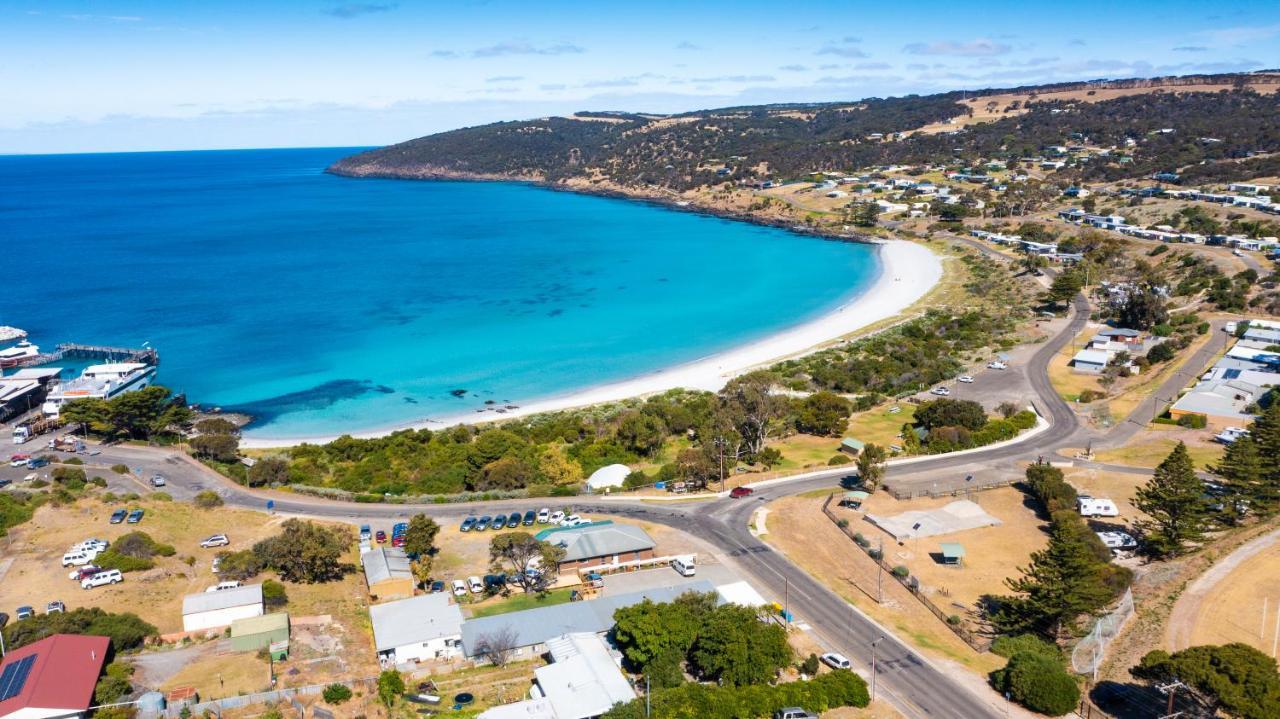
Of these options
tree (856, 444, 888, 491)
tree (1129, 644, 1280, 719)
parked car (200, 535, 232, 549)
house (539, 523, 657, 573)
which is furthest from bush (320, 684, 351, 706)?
tree (856, 444, 888, 491)

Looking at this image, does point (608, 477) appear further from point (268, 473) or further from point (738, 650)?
point (738, 650)

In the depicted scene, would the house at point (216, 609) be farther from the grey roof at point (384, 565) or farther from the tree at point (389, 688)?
the tree at point (389, 688)

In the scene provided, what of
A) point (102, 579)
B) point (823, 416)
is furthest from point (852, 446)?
point (102, 579)

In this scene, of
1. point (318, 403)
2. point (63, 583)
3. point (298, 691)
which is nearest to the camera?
point (298, 691)

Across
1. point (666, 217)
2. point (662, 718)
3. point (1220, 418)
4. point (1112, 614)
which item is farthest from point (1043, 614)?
point (666, 217)

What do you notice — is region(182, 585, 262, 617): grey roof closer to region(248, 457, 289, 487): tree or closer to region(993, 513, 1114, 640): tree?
region(248, 457, 289, 487): tree

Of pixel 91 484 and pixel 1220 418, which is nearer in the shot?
pixel 91 484

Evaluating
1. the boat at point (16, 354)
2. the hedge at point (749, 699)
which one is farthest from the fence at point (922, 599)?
the boat at point (16, 354)

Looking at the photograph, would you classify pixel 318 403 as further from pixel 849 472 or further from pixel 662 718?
pixel 662 718
